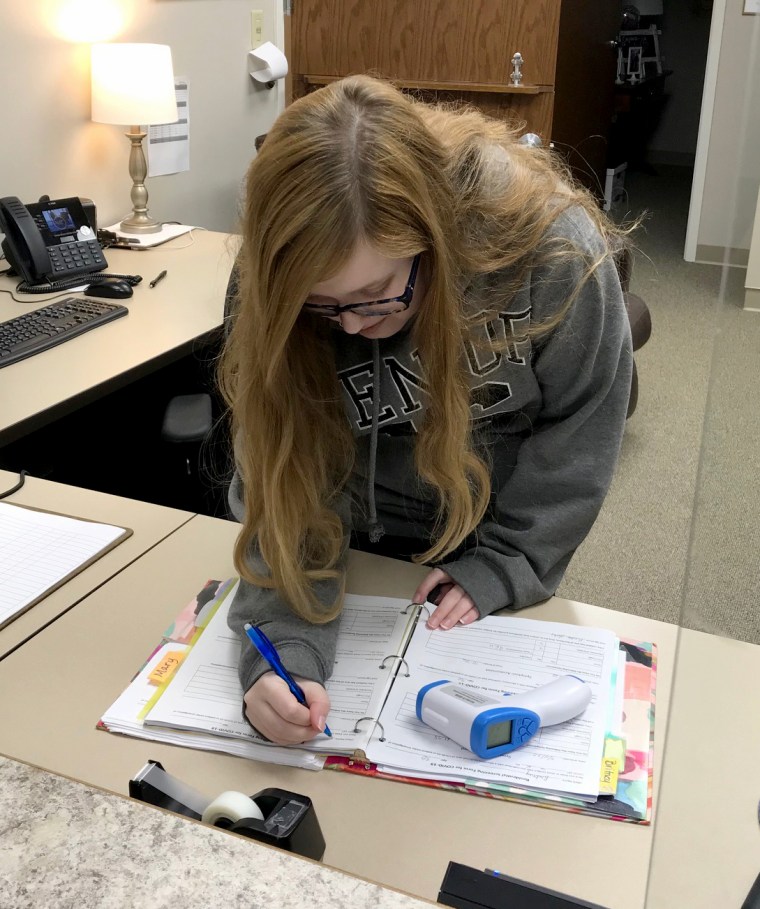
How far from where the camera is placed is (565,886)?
0.70 m

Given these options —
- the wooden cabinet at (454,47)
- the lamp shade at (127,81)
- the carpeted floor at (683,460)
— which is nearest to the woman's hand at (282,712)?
the carpeted floor at (683,460)

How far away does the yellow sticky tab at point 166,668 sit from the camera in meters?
0.91

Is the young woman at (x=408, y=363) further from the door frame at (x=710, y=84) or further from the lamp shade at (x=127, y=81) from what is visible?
the door frame at (x=710, y=84)

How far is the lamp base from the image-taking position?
101 inches

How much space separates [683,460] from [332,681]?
2.11m

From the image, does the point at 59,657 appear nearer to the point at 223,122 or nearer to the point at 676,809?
the point at 676,809

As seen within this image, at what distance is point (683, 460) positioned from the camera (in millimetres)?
2791

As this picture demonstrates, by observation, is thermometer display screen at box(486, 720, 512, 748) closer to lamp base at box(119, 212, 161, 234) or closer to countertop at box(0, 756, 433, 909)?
countertop at box(0, 756, 433, 909)

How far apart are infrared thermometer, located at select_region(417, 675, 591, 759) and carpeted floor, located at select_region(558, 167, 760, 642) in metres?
0.16

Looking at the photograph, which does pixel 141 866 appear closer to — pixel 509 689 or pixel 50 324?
pixel 509 689

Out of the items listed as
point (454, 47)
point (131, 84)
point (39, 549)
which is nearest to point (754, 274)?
point (39, 549)

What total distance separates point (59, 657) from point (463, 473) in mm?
459

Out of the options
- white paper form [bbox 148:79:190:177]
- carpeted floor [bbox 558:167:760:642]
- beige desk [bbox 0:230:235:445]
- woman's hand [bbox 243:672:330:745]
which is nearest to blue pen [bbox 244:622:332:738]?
woman's hand [bbox 243:672:330:745]

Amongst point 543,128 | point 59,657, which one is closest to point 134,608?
point 59,657
